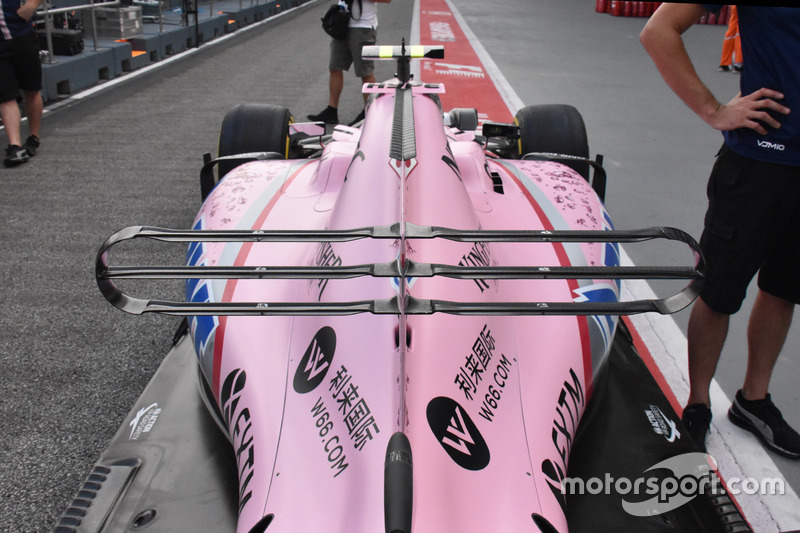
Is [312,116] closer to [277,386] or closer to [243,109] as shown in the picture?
[243,109]

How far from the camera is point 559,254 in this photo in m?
2.38

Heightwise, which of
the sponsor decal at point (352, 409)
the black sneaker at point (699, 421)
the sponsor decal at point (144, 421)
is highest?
the sponsor decal at point (352, 409)

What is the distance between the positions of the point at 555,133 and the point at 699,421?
6.20ft

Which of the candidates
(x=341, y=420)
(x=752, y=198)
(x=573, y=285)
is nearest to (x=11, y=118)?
(x=573, y=285)

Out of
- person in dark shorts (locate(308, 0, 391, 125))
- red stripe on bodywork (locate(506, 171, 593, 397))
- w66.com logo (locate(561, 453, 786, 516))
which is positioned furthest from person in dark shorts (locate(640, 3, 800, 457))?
person in dark shorts (locate(308, 0, 391, 125))

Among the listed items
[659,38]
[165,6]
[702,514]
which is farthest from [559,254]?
[165,6]

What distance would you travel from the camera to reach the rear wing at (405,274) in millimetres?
1291

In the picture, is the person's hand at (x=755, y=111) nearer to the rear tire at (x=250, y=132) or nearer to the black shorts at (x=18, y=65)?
the rear tire at (x=250, y=132)

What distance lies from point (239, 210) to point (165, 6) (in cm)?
1372

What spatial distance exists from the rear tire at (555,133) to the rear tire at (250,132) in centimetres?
140

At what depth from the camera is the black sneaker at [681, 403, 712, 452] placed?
243cm

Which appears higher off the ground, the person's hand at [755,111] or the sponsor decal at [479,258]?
the person's hand at [755,111]

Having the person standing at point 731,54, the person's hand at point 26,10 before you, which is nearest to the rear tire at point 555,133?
the person's hand at point 26,10

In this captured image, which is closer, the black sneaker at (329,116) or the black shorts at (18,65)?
the black shorts at (18,65)
